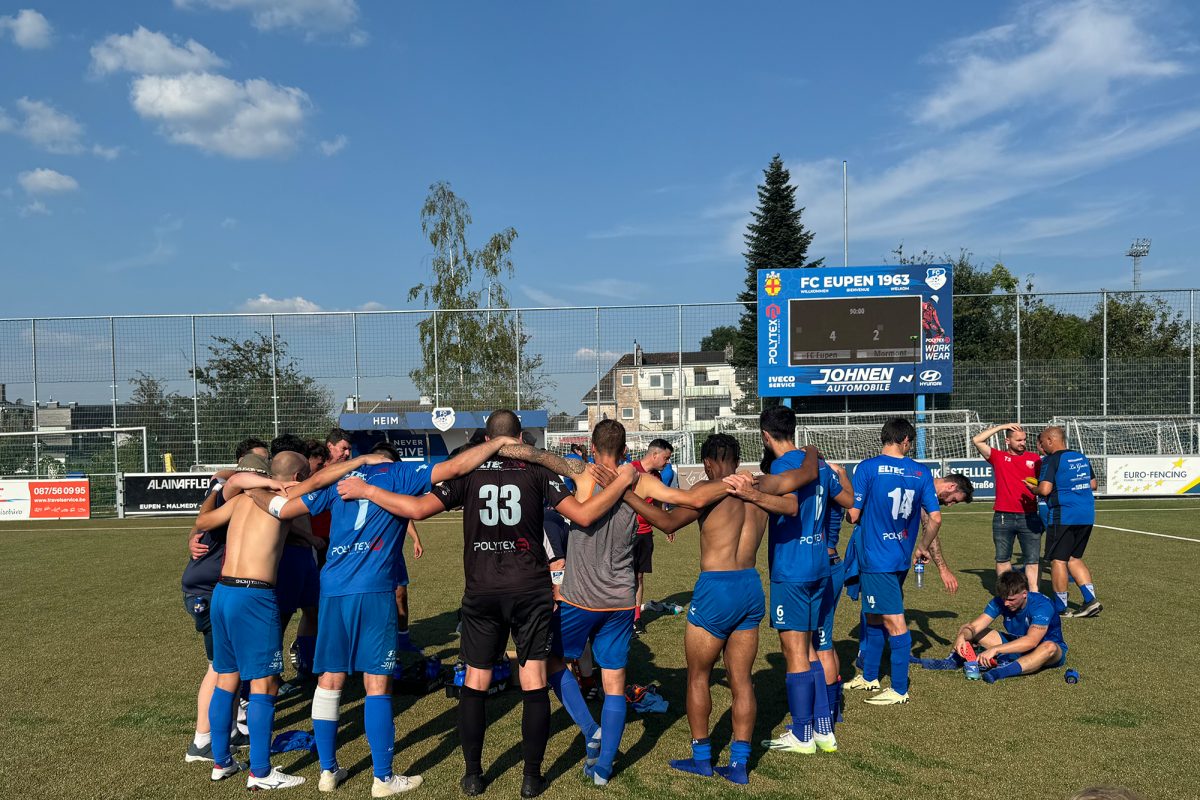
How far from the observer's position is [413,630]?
8.75 metres

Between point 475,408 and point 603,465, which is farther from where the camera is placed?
point 475,408

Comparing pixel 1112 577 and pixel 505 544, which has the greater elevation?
pixel 505 544

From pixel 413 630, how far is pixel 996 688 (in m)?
5.86

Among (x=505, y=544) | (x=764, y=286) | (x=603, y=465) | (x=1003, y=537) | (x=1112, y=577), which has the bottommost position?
(x=1112, y=577)

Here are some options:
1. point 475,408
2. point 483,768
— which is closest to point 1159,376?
point 475,408

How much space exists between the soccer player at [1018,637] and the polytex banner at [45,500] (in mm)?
21917

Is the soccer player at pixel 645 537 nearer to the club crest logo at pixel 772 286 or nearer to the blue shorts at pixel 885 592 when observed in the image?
the blue shorts at pixel 885 592

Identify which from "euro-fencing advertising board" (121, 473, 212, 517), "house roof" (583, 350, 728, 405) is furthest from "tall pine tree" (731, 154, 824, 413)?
"euro-fencing advertising board" (121, 473, 212, 517)

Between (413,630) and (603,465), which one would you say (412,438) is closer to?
(413,630)

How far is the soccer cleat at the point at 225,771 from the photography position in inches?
194

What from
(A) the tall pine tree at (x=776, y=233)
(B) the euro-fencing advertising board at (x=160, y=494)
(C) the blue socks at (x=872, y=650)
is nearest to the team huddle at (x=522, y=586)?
(C) the blue socks at (x=872, y=650)

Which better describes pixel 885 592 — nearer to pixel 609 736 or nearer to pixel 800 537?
pixel 800 537

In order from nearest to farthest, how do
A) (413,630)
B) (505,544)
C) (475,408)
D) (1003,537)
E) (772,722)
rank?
(505,544) < (772,722) < (413,630) < (1003,537) < (475,408)

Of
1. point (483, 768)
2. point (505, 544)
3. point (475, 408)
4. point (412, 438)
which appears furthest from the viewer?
point (475, 408)
